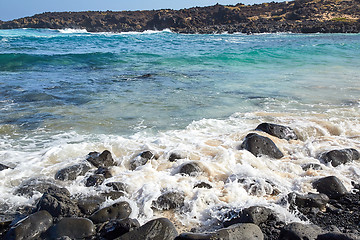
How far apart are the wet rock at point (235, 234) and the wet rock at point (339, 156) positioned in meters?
2.37

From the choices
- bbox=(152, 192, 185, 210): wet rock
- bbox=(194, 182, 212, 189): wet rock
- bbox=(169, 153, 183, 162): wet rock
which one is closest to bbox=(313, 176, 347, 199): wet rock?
bbox=(194, 182, 212, 189): wet rock

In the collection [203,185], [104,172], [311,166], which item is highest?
[104,172]

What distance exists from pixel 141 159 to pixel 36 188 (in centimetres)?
152

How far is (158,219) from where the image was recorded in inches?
122

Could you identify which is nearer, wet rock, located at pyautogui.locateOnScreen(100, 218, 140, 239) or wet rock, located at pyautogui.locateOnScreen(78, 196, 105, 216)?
wet rock, located at pyautogui.locateOnScreen(100, 218, 140, 239)

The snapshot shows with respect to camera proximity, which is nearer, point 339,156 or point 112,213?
point 112,213

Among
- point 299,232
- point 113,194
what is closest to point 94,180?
point 113,194

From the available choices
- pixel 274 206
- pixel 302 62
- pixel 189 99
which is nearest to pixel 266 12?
pixel 302 62

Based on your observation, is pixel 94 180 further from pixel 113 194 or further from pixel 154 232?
pixel 154 232

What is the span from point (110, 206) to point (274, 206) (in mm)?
1843

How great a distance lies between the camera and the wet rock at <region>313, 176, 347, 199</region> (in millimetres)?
3812

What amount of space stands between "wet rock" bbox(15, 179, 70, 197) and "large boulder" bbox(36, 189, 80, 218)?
1.12ft

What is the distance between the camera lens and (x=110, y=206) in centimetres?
350

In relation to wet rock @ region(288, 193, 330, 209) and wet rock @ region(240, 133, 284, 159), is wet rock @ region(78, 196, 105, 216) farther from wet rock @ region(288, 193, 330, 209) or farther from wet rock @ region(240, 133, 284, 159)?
wet rock @ region(240, 133, 284, 159)
